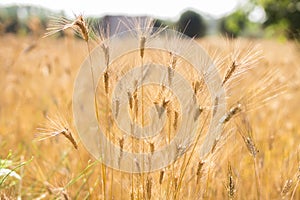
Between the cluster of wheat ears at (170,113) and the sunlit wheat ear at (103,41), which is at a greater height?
the sunlit wheat ear at (103,41)

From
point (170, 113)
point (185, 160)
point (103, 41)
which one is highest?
point (103, 41)

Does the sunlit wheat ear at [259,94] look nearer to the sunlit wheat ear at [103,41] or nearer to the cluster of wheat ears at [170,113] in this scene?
the cluster of wheat ears at [170,113]

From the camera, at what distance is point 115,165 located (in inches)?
45.9

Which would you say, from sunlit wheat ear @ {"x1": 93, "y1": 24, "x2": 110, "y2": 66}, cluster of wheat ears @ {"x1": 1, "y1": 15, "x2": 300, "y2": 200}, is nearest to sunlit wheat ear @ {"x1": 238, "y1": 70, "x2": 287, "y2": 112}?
cluster of wheat ears @ {"x1": 1, "y1": 15, "x2": 300, "y2": 200}

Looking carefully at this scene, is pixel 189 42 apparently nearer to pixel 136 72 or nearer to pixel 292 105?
pixel 136 72

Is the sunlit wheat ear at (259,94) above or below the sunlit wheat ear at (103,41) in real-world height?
below

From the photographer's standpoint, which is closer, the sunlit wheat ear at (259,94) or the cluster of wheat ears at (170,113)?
the cluster of wheat ears at (170,113)

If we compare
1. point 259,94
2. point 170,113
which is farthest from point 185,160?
point 259,94

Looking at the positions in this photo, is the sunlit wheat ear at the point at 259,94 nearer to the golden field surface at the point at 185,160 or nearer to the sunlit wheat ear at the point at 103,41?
the golden field surface at the point at 185,160

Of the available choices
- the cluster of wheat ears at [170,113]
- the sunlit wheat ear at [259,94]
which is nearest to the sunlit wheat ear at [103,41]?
the cluster of wheat ears at [170,113]

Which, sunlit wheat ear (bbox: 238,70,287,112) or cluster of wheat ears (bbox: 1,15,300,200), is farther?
sunlit wheat ear (bbox: 238,70,287,112)

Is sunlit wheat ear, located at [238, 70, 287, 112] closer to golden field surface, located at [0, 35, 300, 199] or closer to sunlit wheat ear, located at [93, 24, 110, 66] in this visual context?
golden field surface, located at [0, 35, 300, 199]

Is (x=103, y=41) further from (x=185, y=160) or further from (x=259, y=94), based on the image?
(x=259, y=94)

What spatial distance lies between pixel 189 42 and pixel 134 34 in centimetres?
17
